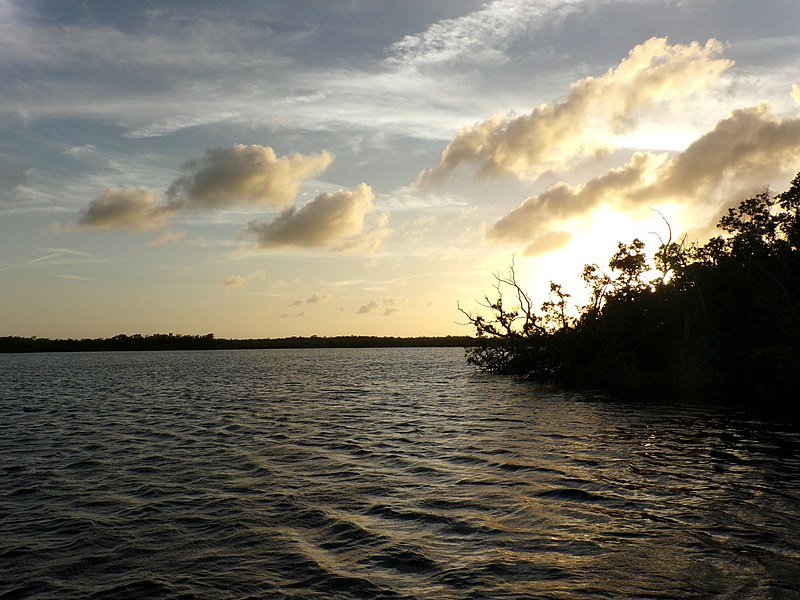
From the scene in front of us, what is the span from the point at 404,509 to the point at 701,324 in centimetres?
3209

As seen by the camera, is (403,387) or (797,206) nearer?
(797,206)

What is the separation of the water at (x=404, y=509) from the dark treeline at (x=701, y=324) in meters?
Result: 7.50

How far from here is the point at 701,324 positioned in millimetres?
39312

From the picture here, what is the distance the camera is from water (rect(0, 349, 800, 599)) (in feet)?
32.4

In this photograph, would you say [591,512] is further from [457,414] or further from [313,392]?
[313,392]

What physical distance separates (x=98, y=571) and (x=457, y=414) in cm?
2321

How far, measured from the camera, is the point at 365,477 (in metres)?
17.4

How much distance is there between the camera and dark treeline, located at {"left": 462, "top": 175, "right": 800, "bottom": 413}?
1309 inches

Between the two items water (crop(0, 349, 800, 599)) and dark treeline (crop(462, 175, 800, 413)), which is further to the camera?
dark treeline (crop(462, 175, 800, 413))

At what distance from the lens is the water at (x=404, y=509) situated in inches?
389

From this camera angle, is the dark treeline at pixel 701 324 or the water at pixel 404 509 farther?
the dark treeline at pixel 701 324

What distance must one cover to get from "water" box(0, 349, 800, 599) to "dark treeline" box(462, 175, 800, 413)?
750 cm

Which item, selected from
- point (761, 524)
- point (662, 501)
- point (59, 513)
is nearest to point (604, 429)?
point (662, 501)

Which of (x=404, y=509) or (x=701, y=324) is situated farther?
(x=701, y=324)
